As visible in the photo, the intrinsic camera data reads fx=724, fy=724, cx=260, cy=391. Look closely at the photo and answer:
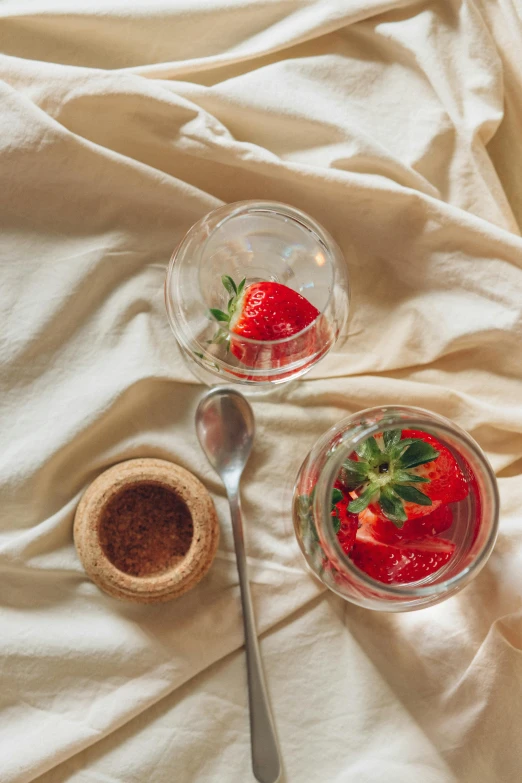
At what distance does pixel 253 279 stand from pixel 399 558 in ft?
1.16

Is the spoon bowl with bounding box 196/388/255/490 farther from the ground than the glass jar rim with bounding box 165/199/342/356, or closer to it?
closer to it

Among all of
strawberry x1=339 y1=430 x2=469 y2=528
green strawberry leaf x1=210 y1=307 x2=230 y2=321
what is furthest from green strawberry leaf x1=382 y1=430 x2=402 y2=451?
green strawberry leaf x1=210 y1=307 x2=230 y2=321

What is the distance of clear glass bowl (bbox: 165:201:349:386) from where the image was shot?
781mm

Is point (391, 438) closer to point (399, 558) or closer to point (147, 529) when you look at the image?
point (399, 558)

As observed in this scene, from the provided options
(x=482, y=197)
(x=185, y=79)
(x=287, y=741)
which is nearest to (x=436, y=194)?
(x=482, y=197)

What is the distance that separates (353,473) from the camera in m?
0.72

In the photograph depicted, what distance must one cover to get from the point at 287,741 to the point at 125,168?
0.69 meters

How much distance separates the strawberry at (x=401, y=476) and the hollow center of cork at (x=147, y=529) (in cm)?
24

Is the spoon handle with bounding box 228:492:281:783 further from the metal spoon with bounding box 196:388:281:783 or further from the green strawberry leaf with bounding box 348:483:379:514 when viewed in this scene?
the green strawberry leaf with bounding box 348:483:379:514

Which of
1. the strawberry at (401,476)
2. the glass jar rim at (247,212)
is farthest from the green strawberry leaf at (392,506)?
the glass jar rim at (247,212)

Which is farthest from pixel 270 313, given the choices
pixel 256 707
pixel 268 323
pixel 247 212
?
pixel 256 707

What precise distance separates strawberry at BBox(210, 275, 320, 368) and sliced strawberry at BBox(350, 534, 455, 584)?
210 mm

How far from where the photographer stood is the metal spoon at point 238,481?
0.83 m

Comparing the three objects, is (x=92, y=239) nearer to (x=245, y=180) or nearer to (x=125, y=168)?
(x=125, y=168)
